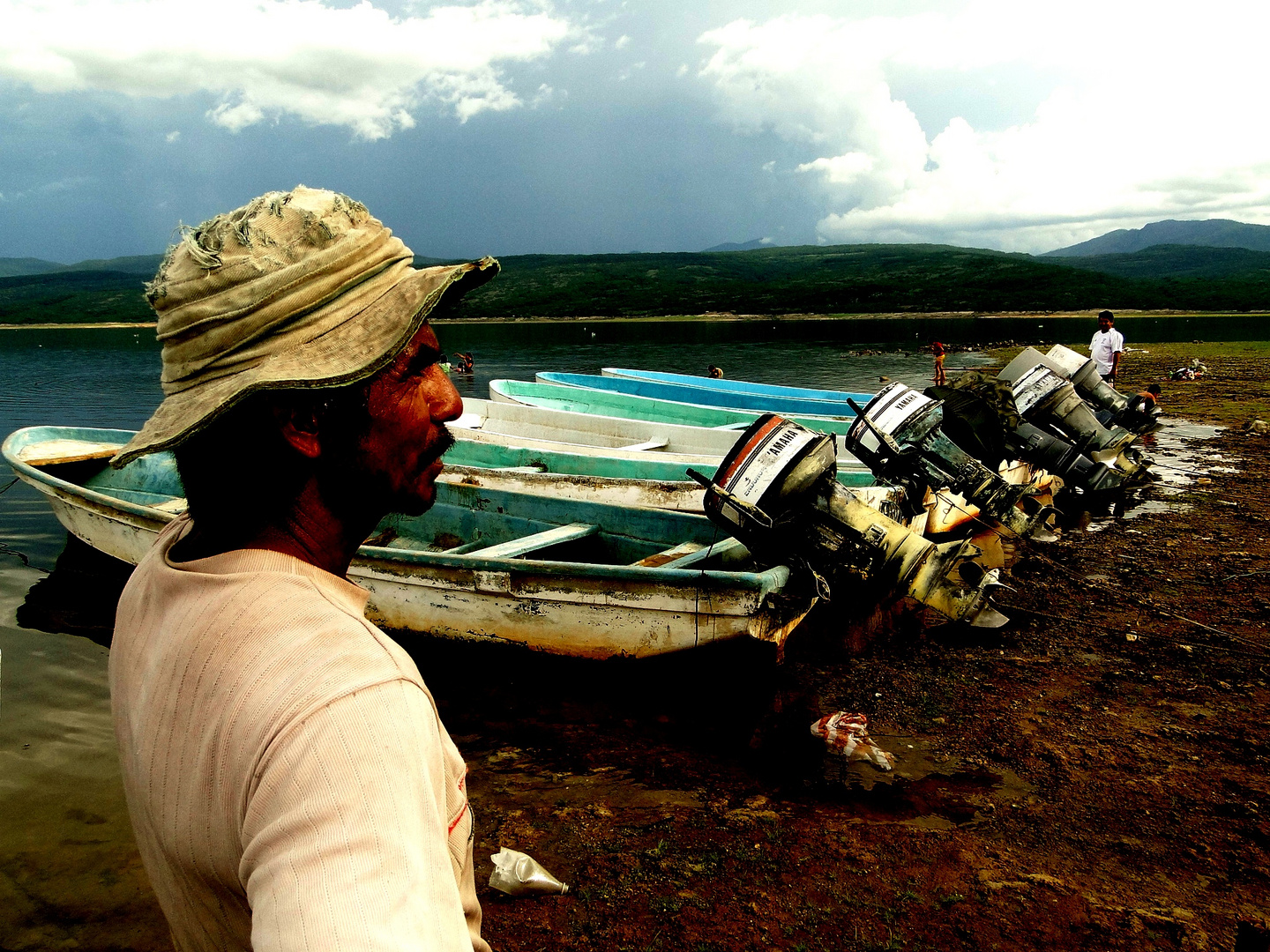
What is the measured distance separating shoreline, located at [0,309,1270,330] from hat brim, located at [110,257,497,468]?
8724 cm

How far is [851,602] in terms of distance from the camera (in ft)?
26.7

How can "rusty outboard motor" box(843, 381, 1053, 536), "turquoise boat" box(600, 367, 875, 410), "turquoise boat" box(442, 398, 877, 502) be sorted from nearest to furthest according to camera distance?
"rusty outboard motor" box(843, 381, 1053, 536), "turquoise boat" box(442, 398, 877, 502), "turquoise boat" box(600, 367, 875, 410)

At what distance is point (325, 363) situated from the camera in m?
1.14

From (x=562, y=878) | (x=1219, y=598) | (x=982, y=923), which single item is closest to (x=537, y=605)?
(x=562, y=878)

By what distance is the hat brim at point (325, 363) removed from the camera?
1.10 m

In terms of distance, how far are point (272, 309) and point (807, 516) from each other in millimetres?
5378

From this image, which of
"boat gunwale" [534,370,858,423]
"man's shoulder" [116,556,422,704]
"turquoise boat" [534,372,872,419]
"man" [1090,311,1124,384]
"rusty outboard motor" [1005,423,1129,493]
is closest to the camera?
"man's shoulder" [116,556,422,704]

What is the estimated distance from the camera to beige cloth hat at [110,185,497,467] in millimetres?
1125

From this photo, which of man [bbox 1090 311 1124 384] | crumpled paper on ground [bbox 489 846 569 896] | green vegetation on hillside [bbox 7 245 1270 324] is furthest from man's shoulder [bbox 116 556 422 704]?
green vegetation on hillside [bbox 7 245 1270 324]

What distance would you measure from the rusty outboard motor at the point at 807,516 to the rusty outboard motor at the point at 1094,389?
647 centimetres

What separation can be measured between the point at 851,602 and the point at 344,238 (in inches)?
300

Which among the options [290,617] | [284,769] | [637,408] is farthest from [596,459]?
[284,769]

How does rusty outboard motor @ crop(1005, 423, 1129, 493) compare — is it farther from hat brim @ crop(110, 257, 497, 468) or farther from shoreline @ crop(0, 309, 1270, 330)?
shoreline @ crop(0, 309, 1270, 330)

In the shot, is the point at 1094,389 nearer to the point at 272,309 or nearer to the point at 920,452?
the point at 920,452
